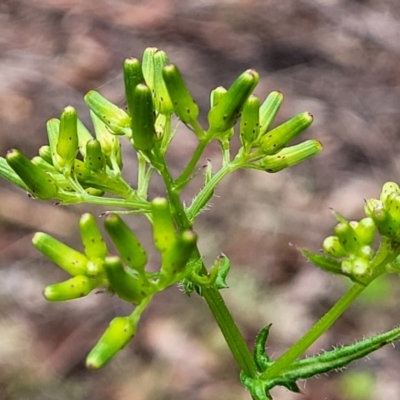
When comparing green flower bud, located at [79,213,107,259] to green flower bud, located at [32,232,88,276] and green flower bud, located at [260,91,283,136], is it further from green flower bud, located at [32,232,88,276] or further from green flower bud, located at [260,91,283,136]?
green flower bud, located at [260,91,283,136]

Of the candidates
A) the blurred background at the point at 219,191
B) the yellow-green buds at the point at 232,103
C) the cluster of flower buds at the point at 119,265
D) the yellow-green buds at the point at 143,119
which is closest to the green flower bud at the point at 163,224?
the cluster of flower buds at the point at 119,265

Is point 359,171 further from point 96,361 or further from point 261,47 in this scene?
point 96,361

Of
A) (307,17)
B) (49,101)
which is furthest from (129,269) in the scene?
(307,17)

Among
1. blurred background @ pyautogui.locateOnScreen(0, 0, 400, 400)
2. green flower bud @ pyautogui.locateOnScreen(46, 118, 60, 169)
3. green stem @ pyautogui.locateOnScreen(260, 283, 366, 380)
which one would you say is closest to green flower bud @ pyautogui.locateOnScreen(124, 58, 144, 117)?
green flower bud @ pyautogui.locateOnScreen(46, 118, 60, 169)

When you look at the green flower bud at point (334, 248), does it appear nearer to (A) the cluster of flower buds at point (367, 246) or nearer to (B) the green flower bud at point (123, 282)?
(A) the cluster of flower buds at point (367, 246)

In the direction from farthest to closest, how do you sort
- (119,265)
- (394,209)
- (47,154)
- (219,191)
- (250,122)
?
(219,191), (47,154), (250,122), (394,209), (119,265)

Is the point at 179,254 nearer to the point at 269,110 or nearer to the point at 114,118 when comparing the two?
the point at 114,118

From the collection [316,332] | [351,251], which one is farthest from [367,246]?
[316,332]
